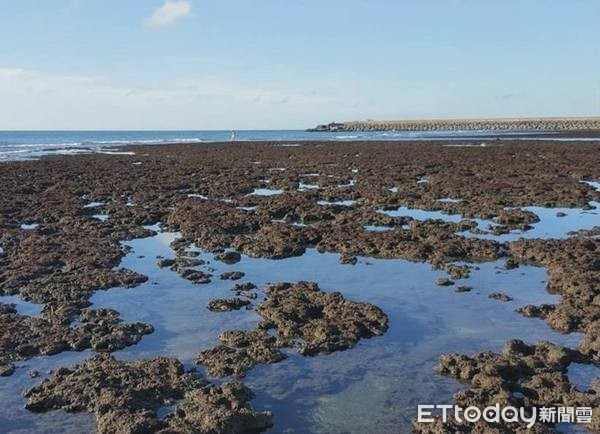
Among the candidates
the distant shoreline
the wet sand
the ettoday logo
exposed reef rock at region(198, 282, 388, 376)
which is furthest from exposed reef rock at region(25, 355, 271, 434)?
the distant shoreline

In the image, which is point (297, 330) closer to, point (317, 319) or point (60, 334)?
point (317, 319)

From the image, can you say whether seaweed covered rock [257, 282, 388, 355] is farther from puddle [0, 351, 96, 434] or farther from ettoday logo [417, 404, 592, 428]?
puddle [0, 351, 96, 434]

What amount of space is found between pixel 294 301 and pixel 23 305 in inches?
186

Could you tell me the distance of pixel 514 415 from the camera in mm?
5832

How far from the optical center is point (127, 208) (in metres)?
19.4

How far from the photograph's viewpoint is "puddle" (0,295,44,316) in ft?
31.1

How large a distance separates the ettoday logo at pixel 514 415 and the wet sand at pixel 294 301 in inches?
8.0

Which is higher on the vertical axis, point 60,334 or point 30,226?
point 30,226

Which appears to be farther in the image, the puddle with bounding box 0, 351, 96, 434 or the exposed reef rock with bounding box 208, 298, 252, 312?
the exposed reef rock with bounding box 208, 298, 252, 312

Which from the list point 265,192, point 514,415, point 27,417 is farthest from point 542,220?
point 27,417

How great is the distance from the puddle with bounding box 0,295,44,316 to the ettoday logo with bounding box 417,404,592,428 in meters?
6.71

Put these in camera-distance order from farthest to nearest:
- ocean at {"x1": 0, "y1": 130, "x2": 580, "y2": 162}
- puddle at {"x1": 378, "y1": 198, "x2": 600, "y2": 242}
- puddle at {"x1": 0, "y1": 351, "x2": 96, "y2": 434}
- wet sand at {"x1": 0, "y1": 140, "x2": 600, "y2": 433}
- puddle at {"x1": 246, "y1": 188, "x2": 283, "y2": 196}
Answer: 1. ocean at {"x1": 0, "y1": 130, "x2": 580, "y2": 162}
2. puddle at {"x1": 246, "y1": 188, "x2": 283, "y2": 196}
3. puddle at {"x1": 378, "y1": 198, "x2": 600, "y2": 242}
4. wet sand at {"x1": 0, "y1": 140, "x2": 600, "y2": 433}
5. puddle at {"x1": 0, "y1": 351, "x2": 96, "y2": 434}

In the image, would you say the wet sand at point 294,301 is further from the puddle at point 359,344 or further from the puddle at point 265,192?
the puddle at point 265,192

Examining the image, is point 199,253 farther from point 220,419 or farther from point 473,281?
point 220,419
